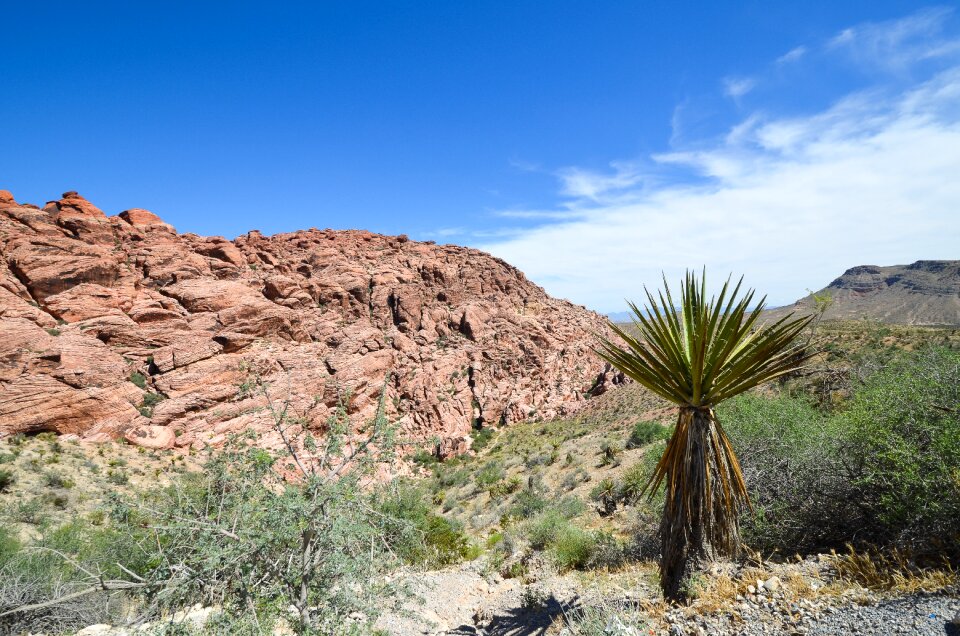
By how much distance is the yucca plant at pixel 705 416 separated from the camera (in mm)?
A: 5090

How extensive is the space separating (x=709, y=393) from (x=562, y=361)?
3774 centimetres

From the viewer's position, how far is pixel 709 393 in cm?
518

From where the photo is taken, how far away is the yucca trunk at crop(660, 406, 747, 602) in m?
5.15

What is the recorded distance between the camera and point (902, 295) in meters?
63.4

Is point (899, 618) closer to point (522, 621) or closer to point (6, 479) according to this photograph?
point (522, 621)

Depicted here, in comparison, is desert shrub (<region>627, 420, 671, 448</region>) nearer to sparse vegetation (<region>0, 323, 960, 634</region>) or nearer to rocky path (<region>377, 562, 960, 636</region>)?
sparse vegetation (<region>0, 323, 960, 634</region>)

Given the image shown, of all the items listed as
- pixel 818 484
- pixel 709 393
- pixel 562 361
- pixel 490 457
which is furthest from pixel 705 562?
pixel 562 361

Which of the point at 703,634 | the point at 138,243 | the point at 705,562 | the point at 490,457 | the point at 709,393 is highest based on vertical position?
the point at 138,243

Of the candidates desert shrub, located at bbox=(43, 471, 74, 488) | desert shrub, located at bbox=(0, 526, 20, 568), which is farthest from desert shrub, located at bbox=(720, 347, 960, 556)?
desert shrub, located at bbox=(43, 471, 74, 488)

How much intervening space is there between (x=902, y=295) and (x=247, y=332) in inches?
3388

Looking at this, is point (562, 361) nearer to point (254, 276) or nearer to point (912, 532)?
point (254, 276)

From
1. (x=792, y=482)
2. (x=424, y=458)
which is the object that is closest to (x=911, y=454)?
(x=792, y=482)

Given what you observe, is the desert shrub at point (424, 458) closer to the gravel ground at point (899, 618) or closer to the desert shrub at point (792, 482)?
the desert shrub at point (792, 482)

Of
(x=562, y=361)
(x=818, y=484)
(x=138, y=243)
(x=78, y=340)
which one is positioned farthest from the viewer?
(x=562, y=361)
